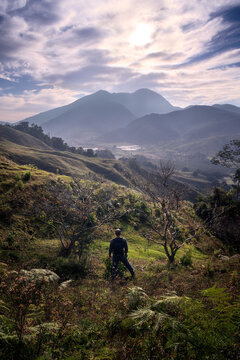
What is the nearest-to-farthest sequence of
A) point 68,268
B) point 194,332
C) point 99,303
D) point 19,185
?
point 194,332 → point 99,303 → point 68,268 → point 19,185

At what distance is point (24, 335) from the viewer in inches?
131

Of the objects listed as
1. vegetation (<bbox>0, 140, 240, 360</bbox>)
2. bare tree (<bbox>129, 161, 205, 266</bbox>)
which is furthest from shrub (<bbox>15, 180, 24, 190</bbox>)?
bare tree (<bbox>129, 161, 205, 266</bbox>)

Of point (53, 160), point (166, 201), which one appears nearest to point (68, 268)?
point (166, 201)

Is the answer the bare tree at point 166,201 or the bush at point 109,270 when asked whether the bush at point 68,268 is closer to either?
the bush at point 109,270

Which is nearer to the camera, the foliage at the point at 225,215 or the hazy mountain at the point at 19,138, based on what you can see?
the foliage at the point at 225,215

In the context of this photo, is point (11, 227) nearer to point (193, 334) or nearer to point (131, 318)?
point (131, 318)

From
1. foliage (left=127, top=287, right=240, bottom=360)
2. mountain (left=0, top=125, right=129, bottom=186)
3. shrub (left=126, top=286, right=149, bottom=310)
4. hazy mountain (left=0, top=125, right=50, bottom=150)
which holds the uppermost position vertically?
hazy mountain (left=0, top=125, right=50, bottom=150)

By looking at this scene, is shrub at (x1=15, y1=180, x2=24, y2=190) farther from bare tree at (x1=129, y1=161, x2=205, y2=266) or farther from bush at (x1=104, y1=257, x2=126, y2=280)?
bush at (x1=104, y1=257, x2=126, y2=280)

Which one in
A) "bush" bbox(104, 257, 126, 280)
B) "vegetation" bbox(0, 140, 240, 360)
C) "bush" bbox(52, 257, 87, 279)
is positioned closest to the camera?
"vegetation" bbox(0, 140, 240, 360)

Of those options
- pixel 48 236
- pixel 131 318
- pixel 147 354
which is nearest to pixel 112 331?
pixel 131 318

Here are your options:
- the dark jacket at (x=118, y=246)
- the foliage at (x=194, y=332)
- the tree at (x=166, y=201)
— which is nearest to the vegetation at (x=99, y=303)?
the foliage at (x=194, y=332)

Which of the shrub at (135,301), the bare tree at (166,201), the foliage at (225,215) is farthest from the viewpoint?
the foliage at (225,215)

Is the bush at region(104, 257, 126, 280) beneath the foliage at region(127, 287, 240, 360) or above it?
beneath

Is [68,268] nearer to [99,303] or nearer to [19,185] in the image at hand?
[99,303]
